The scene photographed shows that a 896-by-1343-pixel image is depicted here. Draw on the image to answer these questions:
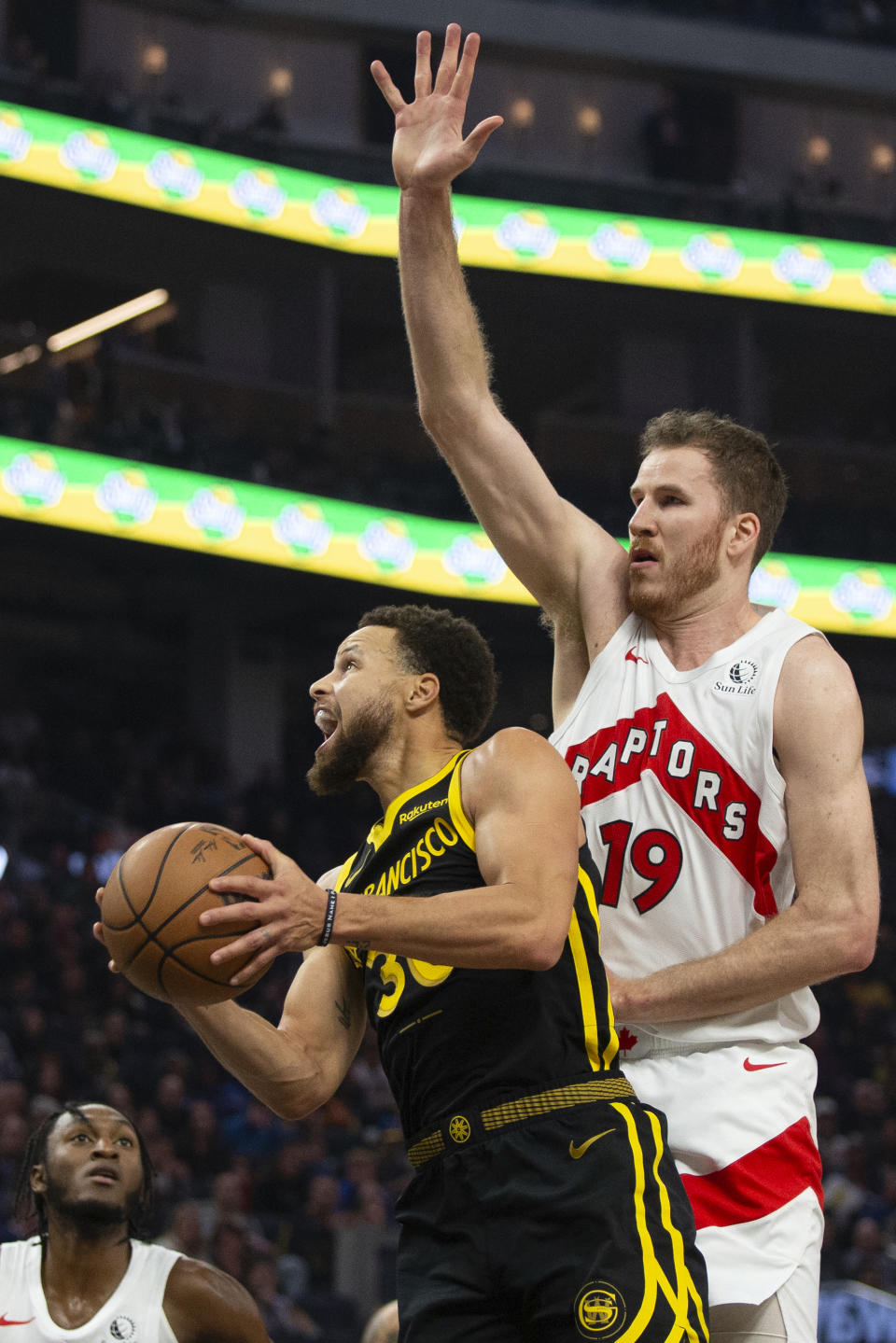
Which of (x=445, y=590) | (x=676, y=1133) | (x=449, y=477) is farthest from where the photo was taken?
(x=449, y=477)

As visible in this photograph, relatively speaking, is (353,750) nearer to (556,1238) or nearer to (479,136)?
(556,1238)

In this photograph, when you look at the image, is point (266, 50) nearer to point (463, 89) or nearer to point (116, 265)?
point (116, 265)

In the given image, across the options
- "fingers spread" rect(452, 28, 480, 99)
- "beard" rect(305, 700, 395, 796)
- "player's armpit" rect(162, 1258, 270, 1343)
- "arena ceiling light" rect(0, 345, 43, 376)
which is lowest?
"player's armpit" rect(162, 1258, 270, 1343)

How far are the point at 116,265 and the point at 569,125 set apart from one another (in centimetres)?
791

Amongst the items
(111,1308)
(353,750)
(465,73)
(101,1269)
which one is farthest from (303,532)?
(353,750)

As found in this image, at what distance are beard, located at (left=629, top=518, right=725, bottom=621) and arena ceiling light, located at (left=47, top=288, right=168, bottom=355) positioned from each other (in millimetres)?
19476

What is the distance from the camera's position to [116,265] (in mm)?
22531

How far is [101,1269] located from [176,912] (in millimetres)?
3479

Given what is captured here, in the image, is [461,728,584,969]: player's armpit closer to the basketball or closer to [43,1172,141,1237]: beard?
the basketball

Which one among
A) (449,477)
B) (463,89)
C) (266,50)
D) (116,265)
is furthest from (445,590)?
(463,89)

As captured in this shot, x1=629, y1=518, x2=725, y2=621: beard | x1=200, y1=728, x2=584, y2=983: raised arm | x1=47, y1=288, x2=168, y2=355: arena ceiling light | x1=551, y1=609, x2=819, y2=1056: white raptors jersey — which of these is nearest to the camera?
x1=200, y1=728, x2=584, y2=983: raised arm

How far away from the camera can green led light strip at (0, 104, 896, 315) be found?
63.0ft

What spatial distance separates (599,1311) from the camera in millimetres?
2809

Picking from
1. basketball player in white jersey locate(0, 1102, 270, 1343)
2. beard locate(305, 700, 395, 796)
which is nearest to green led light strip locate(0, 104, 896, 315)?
basketball player in white jersey locate(0, 1102, 270, 1343)
